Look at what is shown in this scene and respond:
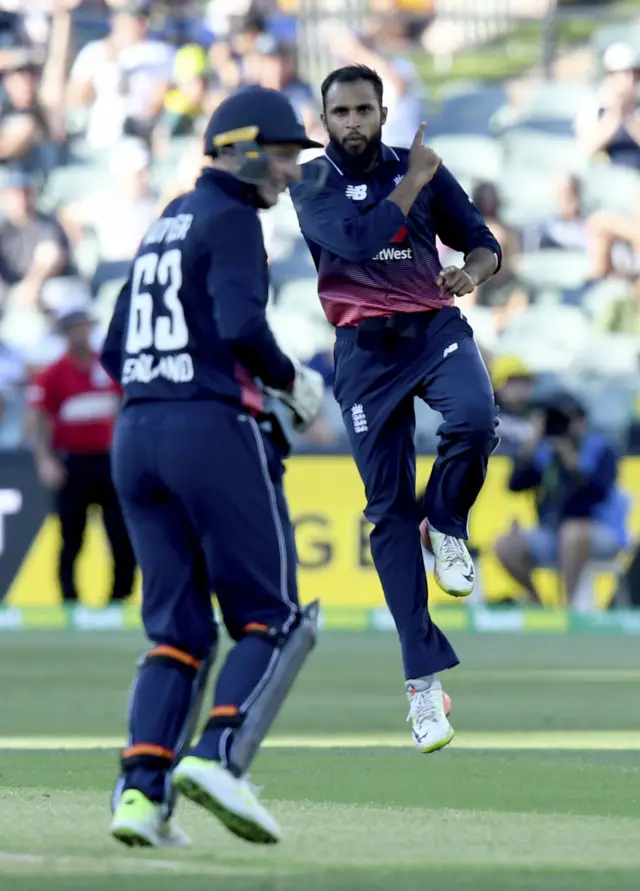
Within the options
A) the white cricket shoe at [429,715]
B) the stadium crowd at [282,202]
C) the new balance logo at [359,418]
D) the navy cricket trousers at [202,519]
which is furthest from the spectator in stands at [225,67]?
the navy cricket trousers at [202,519]

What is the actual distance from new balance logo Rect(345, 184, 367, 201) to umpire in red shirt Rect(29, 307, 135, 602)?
7.90m

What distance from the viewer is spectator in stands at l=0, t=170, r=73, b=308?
58.8 feet

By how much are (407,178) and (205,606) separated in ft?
6.72

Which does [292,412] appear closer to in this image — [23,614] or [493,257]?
[493,257]

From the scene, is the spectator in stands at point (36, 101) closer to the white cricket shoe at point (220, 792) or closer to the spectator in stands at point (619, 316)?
the spectator in stands at point (619, 316)

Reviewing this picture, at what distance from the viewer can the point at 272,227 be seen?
1872 cm

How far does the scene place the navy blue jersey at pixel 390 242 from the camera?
7230 mm

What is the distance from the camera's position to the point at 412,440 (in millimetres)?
7426

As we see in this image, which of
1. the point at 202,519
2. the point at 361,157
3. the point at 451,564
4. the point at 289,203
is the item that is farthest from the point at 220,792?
the point at 289,203

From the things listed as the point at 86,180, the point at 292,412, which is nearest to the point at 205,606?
the point at 292,412

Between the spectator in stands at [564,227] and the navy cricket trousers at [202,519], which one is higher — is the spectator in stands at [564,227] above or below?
below

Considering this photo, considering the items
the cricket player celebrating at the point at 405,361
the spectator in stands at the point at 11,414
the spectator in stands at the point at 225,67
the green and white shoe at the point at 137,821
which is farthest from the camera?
the spectator in stands at the point at 225,67

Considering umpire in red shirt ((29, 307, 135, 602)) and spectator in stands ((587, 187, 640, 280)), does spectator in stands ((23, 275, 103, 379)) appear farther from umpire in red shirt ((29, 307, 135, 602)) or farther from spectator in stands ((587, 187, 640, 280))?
spectator in stands ((587, 187, 640, 280))

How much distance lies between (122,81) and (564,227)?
4584 mm
